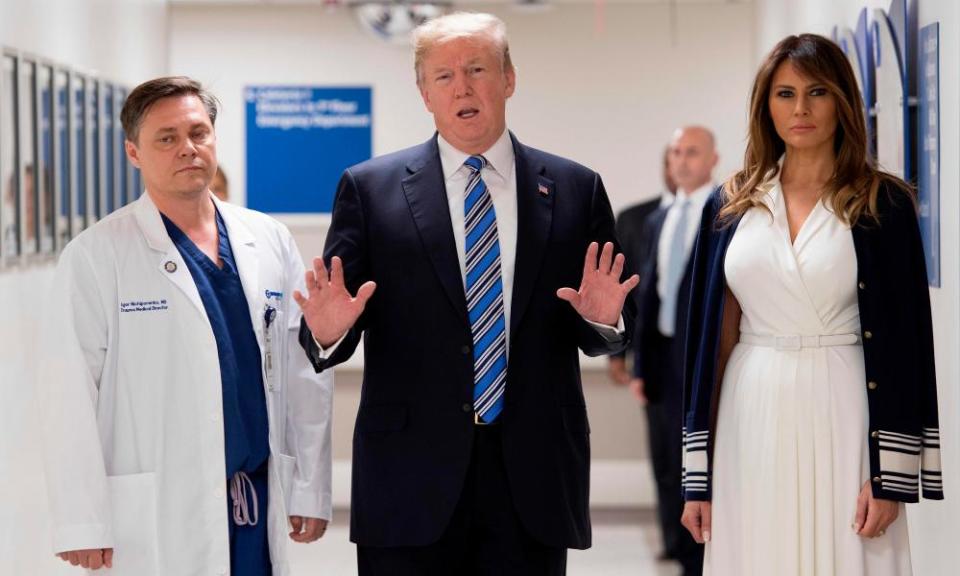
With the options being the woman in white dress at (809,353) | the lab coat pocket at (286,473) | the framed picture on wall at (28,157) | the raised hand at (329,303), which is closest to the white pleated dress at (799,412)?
the woman in white dress at (809,353)

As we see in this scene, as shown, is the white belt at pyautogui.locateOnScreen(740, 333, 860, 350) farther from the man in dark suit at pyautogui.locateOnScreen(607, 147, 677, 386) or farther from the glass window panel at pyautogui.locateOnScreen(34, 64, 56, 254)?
the man in dark suit at pyautogui.locateOnScreen(607, 147, 677, 386)

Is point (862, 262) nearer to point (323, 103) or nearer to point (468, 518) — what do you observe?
point (468, 518)

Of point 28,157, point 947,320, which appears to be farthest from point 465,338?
point 28,157

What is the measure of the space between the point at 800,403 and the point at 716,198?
1.70ft

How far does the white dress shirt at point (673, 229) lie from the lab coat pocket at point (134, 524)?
3575 mm

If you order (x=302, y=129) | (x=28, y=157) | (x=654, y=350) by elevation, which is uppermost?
(x=302, y=129)

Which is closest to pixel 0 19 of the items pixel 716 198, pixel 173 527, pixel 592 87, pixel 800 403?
pixel 173 527

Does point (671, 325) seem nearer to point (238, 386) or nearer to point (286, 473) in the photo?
point (286, 473)

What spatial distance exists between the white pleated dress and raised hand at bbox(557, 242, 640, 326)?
29 centimetres

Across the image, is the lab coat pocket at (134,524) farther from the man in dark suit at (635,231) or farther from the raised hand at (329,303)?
the man in dark suit at (635,231)

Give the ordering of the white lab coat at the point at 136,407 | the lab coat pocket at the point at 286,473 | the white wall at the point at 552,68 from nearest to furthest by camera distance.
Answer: the white lab coat at the point at 136,407, the lab coat pocket at the point at 286,473, the white wall at the point at 552,68

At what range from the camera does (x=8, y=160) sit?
17.0 ft

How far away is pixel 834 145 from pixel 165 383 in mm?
1571

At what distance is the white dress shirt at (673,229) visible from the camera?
638 cm
